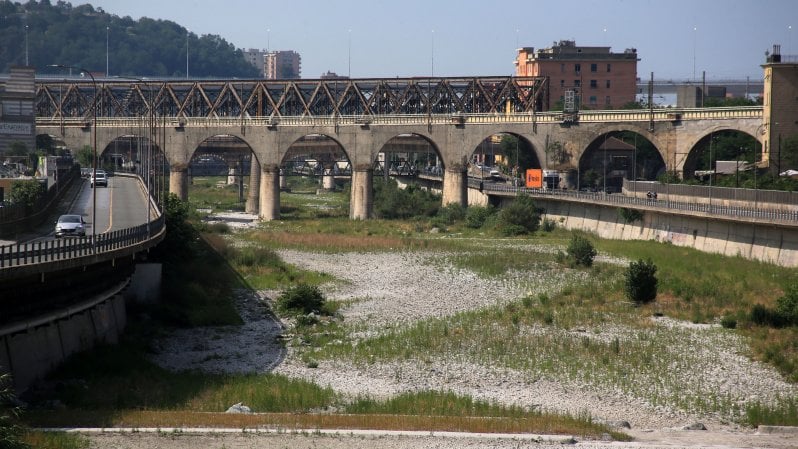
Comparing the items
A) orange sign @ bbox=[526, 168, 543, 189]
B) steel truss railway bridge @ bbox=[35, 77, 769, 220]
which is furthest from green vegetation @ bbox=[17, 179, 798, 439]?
orange sign @ bbox=[526, 168, 543, 189]

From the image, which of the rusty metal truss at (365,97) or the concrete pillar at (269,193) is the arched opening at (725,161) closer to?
the rusty metal truss at (365,97)

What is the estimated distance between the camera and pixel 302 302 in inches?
2251

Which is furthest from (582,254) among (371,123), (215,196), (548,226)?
(215,196)

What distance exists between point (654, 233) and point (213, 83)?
62922 millimetres

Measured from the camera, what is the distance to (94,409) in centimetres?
3666

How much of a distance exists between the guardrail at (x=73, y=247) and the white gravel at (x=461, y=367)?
4.57 metres

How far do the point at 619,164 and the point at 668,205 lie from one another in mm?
49219

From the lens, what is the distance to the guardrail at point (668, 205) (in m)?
68.2

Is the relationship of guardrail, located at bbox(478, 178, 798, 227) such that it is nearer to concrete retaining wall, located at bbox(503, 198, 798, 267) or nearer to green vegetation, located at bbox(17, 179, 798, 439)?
concrete retaining wall, located at bbox(503, 198, 798, 267)

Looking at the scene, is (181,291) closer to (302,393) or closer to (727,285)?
(302,393)

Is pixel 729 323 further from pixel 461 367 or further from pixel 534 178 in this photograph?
pixel 534 178

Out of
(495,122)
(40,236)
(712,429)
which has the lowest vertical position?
(712,429)

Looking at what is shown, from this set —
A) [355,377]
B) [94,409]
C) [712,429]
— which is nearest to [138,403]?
[94,409]

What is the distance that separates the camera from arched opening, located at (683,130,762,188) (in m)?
91.6
